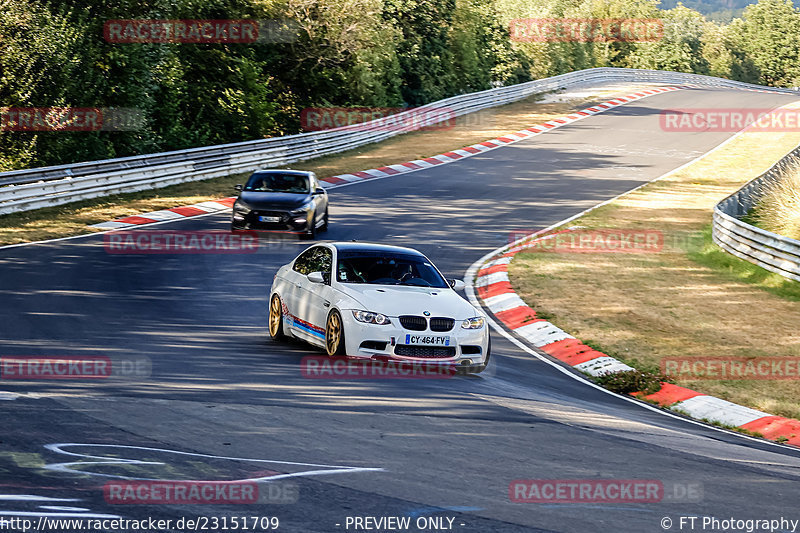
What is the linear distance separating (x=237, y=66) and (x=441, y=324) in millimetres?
28495

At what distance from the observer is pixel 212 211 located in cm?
2544

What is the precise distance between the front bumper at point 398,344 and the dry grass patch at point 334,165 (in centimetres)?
1169

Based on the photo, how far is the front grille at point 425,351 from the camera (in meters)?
11.1

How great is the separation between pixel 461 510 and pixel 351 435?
78.7 inches

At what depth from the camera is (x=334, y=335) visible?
11.5 meters

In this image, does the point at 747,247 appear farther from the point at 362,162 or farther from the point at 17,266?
the point at 362,162

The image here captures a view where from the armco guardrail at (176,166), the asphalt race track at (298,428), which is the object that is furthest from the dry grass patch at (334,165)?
the asphalt race track at (298,428)

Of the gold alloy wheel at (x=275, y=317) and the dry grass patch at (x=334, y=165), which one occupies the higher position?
the dry grass patch at (x=334, y=165)
